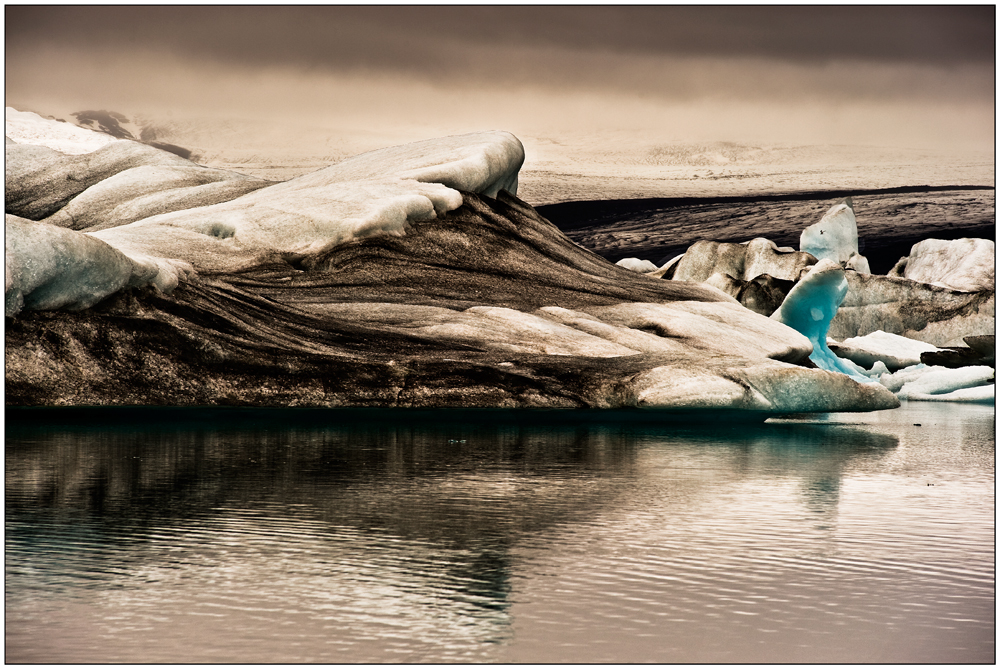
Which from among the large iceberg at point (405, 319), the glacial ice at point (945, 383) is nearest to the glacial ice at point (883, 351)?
the glacial ice at point (945, 383)

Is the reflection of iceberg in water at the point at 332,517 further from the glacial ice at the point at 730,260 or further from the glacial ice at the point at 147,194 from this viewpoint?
the glacial ice at the point at 730,260

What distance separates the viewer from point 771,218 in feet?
188

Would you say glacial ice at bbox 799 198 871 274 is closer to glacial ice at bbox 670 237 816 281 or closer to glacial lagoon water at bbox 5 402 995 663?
glacial ice at bbox 670 237 816 281

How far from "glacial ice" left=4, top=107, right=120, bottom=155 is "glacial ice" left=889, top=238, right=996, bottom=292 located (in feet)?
132

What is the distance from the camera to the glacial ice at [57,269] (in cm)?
1291

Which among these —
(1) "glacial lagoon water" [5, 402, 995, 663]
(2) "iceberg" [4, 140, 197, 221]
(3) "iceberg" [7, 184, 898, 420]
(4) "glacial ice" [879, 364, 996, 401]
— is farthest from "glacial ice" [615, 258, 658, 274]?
(1) "glacial lagoon water" [5, 402, 995, 663]

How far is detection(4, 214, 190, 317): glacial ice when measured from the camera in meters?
12.9

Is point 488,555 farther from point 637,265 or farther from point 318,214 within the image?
point 637,265

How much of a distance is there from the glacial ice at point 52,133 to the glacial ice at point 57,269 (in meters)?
45.2

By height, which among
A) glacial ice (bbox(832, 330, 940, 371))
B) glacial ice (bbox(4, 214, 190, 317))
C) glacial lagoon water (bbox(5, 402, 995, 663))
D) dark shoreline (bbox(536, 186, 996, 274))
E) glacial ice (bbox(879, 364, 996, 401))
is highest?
dark shoreline (bbox(536, 186, 996, 274))

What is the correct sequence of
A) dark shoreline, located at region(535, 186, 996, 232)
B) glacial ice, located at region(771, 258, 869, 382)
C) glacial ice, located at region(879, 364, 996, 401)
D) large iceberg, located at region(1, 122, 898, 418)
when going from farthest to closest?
1. dark shoreline, located at region(535, 186, 996, 232)
2. glacial ice, located at region(879, 364, 996, 401)
3. glacial ice, located at region(771, 258, 869, 382)
4. large iceberg, located at region(1, 122, 898, 418)

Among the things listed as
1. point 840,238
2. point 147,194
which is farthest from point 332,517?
point 840,238

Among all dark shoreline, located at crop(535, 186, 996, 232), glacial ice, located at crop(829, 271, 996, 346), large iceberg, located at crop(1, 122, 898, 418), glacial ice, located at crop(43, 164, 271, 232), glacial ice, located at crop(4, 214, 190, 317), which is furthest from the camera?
dark shoreline, located at crop(535, 186, 996, 232)

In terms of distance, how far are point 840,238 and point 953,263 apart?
6725 millimetres
